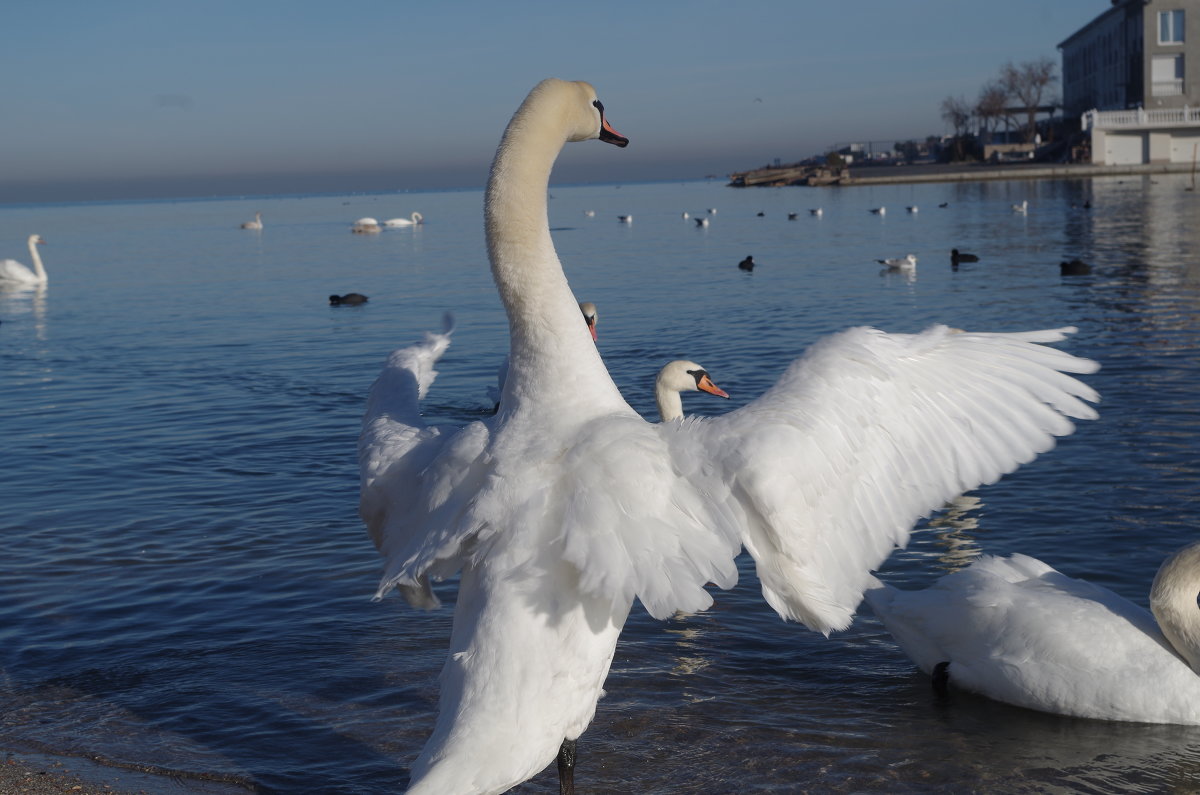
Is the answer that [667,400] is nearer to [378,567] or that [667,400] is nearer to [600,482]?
[378,567]

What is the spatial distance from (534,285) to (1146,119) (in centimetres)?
8369

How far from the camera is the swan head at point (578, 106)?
14.3ft

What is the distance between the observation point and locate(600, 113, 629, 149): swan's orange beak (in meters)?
4.67

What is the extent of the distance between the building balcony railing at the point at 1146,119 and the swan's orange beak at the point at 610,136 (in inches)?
3211

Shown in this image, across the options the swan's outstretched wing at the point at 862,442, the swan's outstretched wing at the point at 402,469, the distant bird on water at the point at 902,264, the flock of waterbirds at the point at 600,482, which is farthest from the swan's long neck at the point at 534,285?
the distant bird on water at the point at 902,264

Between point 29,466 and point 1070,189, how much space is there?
192 feet

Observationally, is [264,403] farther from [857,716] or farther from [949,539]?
[857,716]

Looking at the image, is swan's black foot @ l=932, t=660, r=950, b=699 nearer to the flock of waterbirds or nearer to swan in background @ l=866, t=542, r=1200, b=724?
swan in background @ l=866, t=542, r=1200, b=724

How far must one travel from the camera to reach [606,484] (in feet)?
12.0

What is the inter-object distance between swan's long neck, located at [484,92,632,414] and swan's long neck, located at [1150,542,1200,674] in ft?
10.5

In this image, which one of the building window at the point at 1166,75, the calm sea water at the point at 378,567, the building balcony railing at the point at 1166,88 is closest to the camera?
the calm sea water at the point at 378,567

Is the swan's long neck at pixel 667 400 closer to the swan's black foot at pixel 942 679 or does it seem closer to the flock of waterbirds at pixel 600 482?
the swan's black foot at pixel 942 679

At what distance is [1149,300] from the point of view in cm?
1956

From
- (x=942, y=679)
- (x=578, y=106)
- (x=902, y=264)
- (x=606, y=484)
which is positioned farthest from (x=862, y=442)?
(x=902, y=264)
